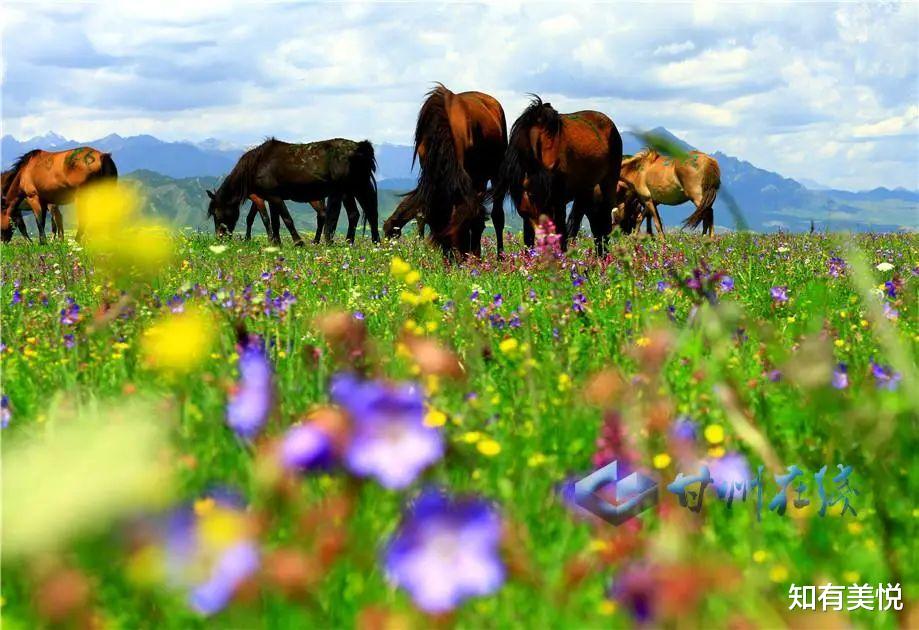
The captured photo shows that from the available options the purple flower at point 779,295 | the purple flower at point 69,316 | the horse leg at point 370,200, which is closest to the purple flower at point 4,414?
the purple flower at point 69,316

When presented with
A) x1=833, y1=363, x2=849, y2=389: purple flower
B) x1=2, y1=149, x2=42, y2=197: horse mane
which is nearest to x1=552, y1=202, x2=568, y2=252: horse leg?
x1=833, y1=363, x2=849, y2=389: purple flower

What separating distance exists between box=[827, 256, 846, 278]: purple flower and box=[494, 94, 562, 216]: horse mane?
479 centimetres

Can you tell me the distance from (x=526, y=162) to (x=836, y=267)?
17.2ft

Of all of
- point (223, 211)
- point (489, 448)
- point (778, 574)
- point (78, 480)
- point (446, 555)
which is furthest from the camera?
point (223, 211)

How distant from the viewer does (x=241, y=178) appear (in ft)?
84.0

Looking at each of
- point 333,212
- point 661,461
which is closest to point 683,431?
point 661,461

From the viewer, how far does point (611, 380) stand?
3.40 meters

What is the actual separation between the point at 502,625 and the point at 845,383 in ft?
6.53

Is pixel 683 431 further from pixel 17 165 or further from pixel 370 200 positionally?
pixel 17 165

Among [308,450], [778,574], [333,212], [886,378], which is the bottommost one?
[778,574]

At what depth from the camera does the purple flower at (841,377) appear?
3334 mm

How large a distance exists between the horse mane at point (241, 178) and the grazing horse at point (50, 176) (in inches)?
120

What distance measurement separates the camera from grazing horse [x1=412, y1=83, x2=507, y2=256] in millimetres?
10781

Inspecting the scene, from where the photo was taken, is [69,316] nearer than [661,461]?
No
